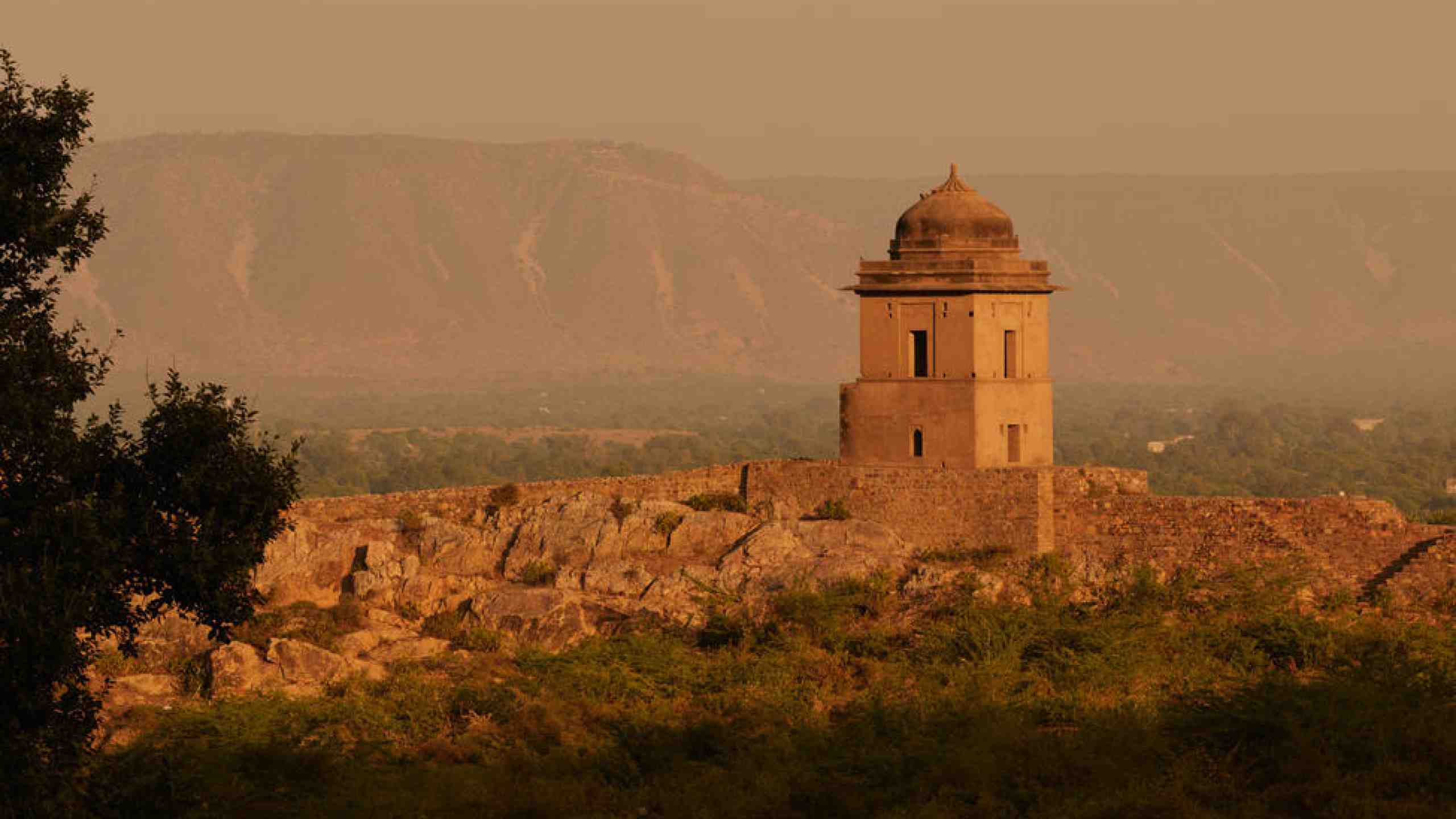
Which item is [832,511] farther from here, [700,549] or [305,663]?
[305,663]

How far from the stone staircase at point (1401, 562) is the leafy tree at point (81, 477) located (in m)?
16.6

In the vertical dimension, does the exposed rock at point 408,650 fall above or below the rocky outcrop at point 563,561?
below

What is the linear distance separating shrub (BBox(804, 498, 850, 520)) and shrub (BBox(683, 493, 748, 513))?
47.3 inches

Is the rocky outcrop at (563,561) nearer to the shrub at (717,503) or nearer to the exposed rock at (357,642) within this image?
the exposed rock at (357,642)

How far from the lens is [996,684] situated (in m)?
26.5

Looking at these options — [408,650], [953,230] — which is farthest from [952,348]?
[408,650]

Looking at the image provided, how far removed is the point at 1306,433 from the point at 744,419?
42.5 m

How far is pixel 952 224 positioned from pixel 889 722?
38.3ft

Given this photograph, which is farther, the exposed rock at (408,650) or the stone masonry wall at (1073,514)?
the stone masonry wall at (1073,514)

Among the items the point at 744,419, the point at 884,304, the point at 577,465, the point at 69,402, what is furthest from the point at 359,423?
the point at 69,402

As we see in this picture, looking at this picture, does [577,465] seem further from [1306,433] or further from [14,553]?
[14,553]

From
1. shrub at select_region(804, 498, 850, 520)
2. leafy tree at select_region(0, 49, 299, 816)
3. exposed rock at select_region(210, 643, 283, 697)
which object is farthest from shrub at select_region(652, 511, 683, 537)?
leafy tree at select_region(0, 49, 299, 816)

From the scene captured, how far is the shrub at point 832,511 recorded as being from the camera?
1342 inches

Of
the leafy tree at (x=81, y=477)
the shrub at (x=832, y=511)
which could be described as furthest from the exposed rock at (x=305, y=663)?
the shrub at (x=832, y=511)
